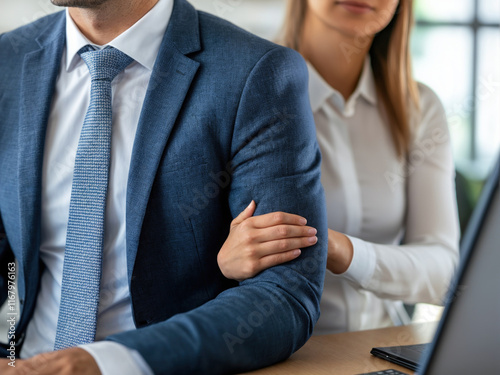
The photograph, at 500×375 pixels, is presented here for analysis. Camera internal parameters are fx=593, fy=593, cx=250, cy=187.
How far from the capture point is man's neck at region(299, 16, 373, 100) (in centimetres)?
166

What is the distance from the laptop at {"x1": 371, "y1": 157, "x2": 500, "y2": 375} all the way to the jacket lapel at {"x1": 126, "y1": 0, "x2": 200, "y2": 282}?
0.70m

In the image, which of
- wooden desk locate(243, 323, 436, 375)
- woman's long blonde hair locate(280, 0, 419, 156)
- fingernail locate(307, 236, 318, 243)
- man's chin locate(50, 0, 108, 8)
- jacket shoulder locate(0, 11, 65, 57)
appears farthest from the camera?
woman's long blonde hair locate(280, 0, 419, 156)

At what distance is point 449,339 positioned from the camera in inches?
22.9

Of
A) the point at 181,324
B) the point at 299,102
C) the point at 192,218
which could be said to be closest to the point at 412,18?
the point at 299,102

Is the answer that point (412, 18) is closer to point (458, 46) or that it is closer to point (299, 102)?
point (299, 102)

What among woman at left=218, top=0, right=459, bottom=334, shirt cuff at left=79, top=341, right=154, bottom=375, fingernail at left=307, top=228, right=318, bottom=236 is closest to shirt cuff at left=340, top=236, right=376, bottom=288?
woman at left=218, top=0, right=459, bottom=334

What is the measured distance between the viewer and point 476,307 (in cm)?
57

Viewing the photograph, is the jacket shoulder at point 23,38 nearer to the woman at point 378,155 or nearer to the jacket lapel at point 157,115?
the jacket lapel at point 157,115

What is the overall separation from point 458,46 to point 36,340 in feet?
7.68

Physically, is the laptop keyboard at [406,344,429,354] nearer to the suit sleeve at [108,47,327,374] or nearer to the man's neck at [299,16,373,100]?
the suit sleeve at [108,47,327,374]

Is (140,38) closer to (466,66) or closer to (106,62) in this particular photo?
(106,62)

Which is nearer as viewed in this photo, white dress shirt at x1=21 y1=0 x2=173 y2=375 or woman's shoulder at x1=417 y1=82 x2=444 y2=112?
white dress shirt at x1=21 y1=0 x2=173 y2=375

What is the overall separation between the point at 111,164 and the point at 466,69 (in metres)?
2.17

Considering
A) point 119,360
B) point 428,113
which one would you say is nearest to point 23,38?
point 119,360
